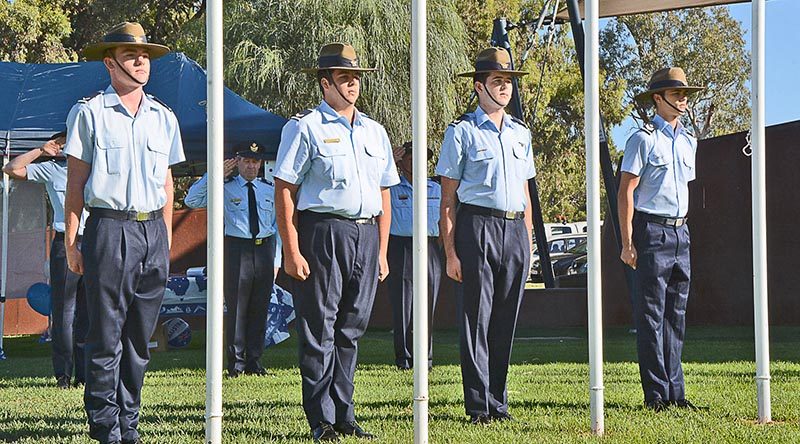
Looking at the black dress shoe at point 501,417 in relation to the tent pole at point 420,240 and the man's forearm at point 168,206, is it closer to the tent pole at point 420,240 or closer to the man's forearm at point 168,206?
the tent pole at point 420,240

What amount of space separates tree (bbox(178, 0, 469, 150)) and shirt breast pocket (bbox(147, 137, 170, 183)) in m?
13.3

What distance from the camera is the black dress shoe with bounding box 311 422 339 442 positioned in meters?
5.62

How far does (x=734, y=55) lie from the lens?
762 inches

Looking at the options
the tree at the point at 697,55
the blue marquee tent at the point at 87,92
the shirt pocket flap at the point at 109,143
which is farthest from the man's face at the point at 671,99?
the tree at the point at 697,55

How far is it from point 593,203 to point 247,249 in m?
4.84

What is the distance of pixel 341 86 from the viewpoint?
5.87 m

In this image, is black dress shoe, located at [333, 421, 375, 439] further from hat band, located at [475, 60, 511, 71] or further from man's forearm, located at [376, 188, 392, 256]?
hat band, located at [475, 60, 511, 71]

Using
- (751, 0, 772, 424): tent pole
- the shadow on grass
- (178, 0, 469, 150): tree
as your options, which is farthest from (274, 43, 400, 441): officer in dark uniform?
(178, 0, 469, 150): tree

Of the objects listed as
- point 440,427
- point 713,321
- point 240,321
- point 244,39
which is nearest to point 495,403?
point 440,427

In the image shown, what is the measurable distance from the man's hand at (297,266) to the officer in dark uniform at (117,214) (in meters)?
0.59

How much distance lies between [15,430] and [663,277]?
365 cm

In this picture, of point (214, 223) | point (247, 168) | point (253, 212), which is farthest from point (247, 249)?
point (214, 223)

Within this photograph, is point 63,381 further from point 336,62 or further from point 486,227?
point 336,62

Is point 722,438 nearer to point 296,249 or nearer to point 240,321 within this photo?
point 296,249
